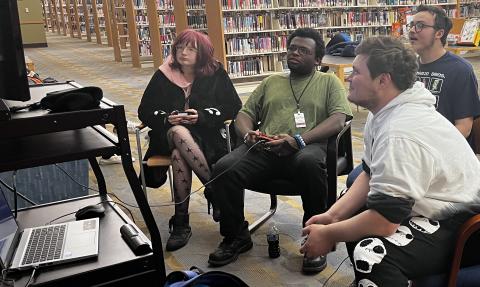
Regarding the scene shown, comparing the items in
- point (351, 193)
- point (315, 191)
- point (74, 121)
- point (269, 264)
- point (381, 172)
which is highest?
point (74, 121)

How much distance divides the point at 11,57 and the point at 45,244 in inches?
27.7

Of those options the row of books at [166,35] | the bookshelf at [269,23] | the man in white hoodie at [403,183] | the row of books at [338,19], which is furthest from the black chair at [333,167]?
the row of books at [166,35]

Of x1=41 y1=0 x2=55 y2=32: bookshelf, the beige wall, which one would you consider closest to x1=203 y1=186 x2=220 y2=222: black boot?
the beige wall

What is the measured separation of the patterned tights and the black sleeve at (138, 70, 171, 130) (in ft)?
0.46

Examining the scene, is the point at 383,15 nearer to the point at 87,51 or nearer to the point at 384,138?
the point at 384,138

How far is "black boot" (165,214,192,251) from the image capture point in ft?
8.86

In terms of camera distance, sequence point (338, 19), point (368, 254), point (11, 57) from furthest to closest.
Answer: point (338, 19), point (368, 254), point (11, 57)

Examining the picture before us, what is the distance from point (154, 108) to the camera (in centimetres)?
300

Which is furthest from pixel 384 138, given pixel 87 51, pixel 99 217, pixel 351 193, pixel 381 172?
pixel 87 51

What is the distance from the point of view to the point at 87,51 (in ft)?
49.8

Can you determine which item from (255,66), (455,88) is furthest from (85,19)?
(455,88)

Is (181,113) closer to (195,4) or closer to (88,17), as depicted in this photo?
(195,4)

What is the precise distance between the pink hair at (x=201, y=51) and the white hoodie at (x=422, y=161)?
64.8 inches

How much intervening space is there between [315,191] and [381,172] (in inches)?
39.1
